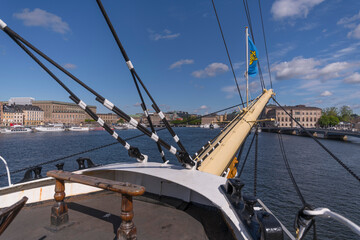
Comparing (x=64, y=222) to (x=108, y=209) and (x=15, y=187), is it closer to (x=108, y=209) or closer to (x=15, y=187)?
(x=108, y=209)

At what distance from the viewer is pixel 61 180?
4434mm

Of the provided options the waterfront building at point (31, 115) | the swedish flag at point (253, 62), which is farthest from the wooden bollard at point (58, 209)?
the waterfront building at point (31, 115)

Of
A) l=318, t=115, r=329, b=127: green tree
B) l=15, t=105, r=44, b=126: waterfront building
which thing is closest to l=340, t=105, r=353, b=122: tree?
l=318, t=115, r=329, b=127: green tree

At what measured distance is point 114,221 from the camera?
4.60 m

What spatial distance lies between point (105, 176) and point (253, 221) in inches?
188

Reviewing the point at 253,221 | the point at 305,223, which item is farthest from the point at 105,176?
the point at 305,223

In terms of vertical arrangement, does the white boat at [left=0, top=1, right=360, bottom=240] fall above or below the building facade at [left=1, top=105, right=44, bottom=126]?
below

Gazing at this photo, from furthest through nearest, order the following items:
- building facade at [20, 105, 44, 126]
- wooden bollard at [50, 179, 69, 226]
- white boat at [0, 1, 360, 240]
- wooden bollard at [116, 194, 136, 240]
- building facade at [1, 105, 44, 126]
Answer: building facade at [20, 105, 44, 126] → building facade at [1, 105, 44, 126] → wooden bollard at [50, 179, 69, 226] → wooden bollard at [116, 194, 136, 240] → white boat at [0, 1, 360, 240]

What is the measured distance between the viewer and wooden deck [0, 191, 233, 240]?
405 centimetres

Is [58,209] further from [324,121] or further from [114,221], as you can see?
[324,121]

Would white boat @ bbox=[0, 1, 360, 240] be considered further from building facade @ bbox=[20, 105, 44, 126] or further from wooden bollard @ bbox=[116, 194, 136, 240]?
building facade @ bbox=[20, 105, 44, 126]

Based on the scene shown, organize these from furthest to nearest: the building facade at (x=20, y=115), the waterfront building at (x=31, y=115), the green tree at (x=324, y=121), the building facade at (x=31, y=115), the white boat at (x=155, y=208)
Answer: the building facade at (x=31, y=115) → the waterfront building at (x=31, y=115) → the building facade at (x=20, y=115) → the green tree at (x=324, y=121) → the white boat at (x=155, y=208)

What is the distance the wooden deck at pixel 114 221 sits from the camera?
13.3ft

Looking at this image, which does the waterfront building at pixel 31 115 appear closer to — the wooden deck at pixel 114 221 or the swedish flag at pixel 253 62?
the swedish flag at pixel 253 62
